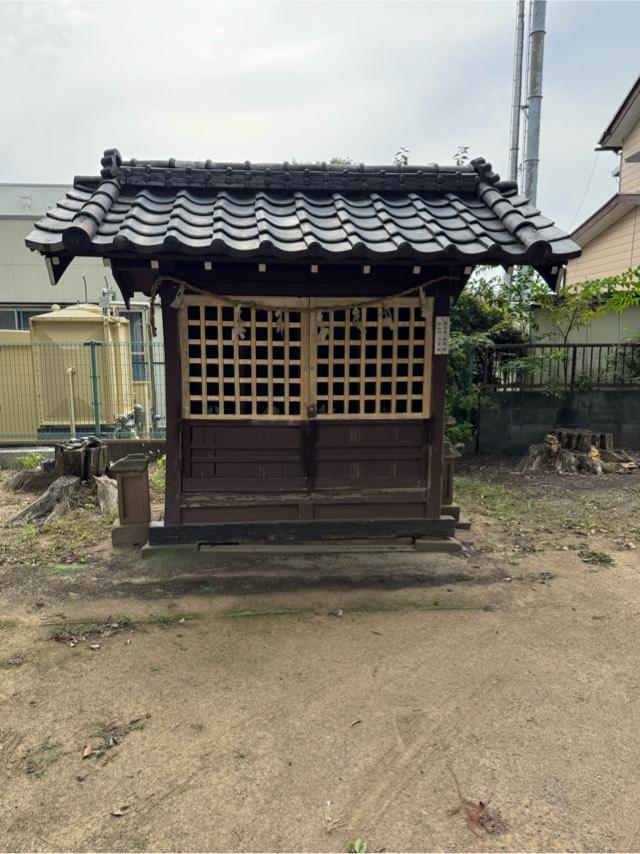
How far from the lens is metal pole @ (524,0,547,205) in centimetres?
1279

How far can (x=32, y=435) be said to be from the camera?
10578 mm

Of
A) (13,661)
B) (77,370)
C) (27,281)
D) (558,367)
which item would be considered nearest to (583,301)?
(558,367)

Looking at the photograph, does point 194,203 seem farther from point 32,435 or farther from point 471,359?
point 32,435

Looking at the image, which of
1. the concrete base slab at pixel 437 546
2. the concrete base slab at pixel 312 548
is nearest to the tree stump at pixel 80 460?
the concrete base slab at pixel 312 548

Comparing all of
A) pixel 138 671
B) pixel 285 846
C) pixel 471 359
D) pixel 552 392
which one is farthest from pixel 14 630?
pixel 552 392

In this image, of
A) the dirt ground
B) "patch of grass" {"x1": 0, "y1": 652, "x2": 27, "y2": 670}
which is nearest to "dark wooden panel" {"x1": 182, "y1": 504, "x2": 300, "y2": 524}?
the dirt ground

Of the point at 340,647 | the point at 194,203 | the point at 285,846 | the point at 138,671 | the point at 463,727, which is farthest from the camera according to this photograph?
the point at 194,203

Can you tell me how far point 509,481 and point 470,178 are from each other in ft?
16.2

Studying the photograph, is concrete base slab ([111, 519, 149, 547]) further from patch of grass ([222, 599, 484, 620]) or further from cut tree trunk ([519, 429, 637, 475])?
cut tree trunk ([519, 429, 637, 475])

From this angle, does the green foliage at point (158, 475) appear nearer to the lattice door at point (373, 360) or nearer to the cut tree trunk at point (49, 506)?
the cut tree trunk at point (49, 506)

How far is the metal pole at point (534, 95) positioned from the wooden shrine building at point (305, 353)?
30.5ft

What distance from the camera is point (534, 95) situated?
13.1 m

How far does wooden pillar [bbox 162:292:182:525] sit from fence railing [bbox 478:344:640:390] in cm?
669

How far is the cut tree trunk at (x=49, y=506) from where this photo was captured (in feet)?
22.3
